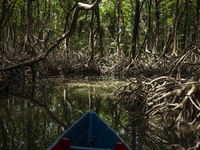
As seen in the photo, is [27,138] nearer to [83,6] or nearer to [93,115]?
[93,115]

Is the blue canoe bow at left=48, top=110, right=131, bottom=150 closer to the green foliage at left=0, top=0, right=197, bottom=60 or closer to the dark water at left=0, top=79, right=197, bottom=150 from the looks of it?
the dark water at left=0, top=79, right=197, bottom=150

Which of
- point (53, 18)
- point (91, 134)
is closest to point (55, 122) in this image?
point (91, 134)

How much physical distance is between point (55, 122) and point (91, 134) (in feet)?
4.21

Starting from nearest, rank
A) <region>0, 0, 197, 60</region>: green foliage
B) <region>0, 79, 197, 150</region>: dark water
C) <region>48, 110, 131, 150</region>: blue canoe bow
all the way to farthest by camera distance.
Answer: <region>48, 110, 131, 150</region>: blue canoe bow → <region>0, 79, 197, 150</region>: dark water → <region>0, 0, 197, 60</region>: green foliage

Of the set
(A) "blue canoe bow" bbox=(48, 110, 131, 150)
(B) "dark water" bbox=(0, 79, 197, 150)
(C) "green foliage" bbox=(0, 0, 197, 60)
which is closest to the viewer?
(A) "blue canoe bow" bbox=(48, 110, 131, 150)

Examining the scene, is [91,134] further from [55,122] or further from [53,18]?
[53,18]

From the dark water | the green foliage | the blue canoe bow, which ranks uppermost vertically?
the green foliage

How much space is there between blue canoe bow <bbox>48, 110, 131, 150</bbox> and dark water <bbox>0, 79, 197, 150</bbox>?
0.51 m

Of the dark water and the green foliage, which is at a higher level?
the green foliage

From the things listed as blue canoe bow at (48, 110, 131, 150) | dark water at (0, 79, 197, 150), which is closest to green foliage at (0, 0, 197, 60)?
dark water at (0, 79, 197, 150)

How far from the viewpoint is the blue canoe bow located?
7.56ft

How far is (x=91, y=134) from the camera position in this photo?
258 cm

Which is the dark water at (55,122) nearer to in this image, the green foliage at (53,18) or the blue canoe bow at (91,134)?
the blue canoe bow at (91,134)

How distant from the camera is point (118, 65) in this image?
11672 mm
